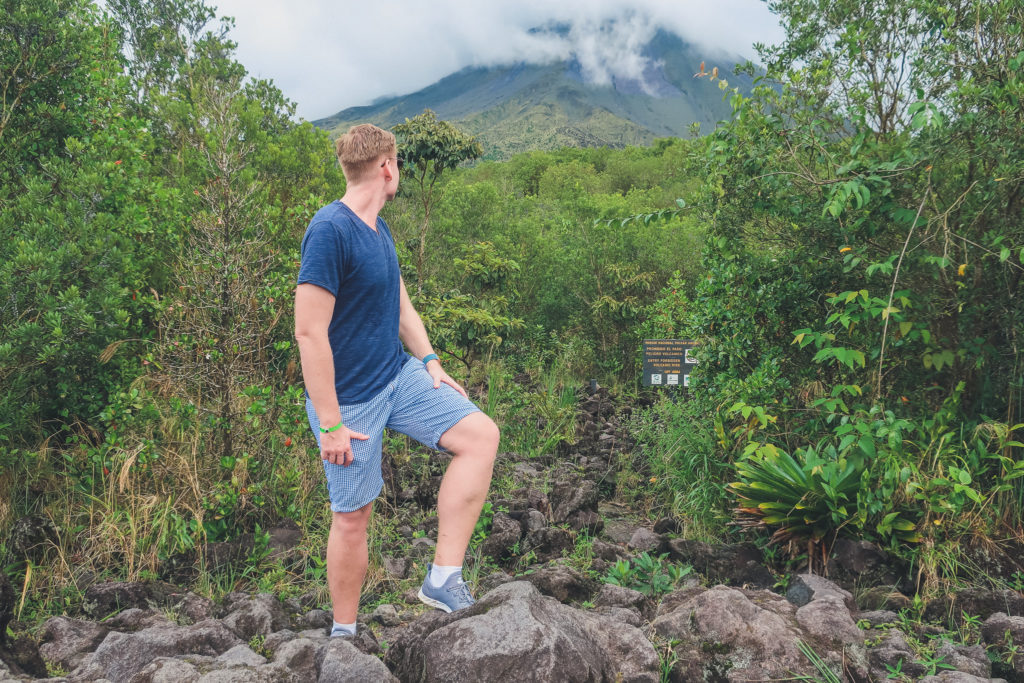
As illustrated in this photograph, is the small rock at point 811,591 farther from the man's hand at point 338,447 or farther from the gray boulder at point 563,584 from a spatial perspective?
the man's hand at point 338,447

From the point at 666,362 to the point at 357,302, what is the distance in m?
4.75

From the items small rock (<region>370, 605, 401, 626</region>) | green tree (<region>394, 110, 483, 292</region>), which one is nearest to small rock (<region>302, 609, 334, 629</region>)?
small rock (<region>370, 605, 401, 626</region>)

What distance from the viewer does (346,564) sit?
2887 mm

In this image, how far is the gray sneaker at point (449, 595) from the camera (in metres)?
2.81

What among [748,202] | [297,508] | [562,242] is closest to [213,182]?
[297,508]

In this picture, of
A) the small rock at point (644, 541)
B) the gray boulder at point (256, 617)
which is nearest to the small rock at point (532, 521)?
the small rock at point (644, 541)

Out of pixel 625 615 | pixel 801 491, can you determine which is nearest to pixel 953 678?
pixel 625 615

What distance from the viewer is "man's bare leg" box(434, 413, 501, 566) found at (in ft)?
9.36

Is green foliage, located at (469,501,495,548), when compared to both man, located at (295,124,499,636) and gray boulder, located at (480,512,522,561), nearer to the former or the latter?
gray boulder, located at (480,512,522,561)

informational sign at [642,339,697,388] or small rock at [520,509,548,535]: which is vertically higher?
informational sign at [642,339,697,388]

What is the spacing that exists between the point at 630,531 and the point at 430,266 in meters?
6.21

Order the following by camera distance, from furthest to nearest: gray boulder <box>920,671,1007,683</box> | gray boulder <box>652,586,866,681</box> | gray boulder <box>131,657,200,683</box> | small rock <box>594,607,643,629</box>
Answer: small rock <box>594,607,643,629</box> → gray boulder <box>652,586,866,681</box> → gray boulder <box>920,671,1007,683</box> → gray boulder <box>131,657,200,683</box>

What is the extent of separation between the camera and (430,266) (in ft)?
33.8

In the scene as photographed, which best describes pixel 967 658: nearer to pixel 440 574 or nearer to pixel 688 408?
pixel 440 574
